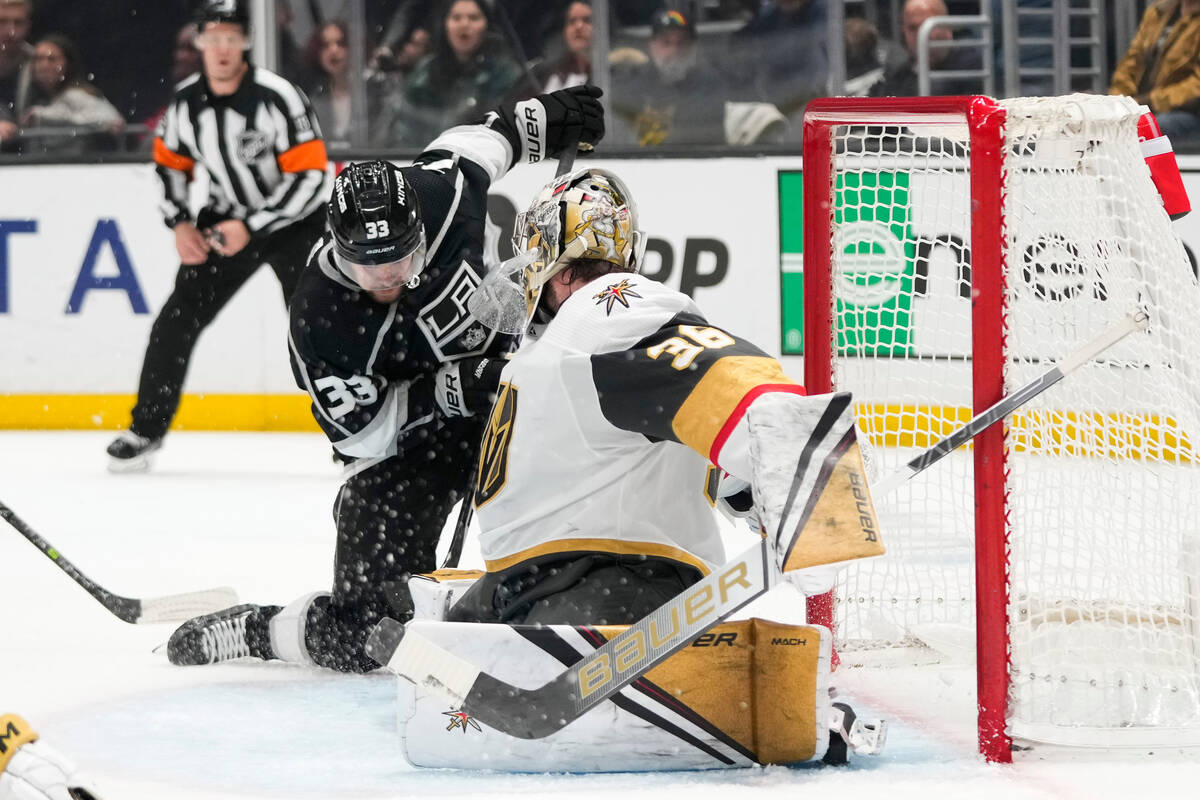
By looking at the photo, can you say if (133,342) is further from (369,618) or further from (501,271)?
(501,271)

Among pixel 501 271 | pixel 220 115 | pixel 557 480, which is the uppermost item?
pixel 220 115

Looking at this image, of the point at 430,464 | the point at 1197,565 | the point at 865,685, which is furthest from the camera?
the point at 430,464

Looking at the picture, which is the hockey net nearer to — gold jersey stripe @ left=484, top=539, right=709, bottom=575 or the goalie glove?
gold jersey stripe @ left=484, top=539, right=709, bottom=575

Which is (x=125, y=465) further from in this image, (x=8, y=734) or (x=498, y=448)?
(x=8, y=734)

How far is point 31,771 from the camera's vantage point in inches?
67.6

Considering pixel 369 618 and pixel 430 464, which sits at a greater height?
pixel 430 464

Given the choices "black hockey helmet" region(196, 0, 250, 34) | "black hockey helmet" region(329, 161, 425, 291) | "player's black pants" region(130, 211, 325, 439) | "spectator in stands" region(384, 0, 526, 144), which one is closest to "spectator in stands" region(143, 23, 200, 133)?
"black hockey helmet" region(196, 0, 250, 34)

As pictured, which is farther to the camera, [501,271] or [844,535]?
[501,271]

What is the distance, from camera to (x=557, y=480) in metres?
2.07

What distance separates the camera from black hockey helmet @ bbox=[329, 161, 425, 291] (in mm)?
2547

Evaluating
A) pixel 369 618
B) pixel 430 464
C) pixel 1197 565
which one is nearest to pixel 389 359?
pixel 430 464

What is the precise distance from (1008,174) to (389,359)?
1.18 m

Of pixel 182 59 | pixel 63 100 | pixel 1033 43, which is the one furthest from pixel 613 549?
pixel 63 100

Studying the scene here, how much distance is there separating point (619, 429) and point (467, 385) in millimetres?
918
